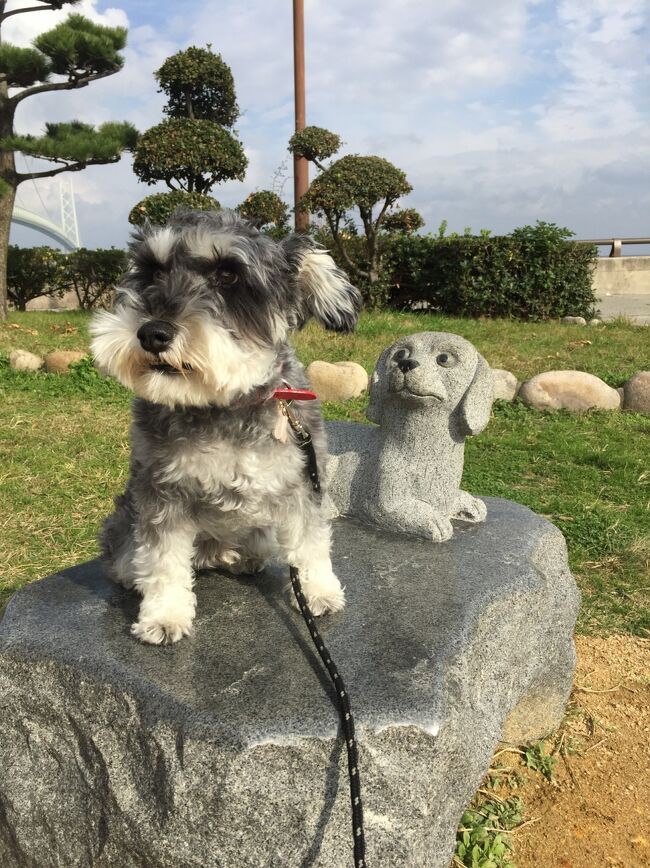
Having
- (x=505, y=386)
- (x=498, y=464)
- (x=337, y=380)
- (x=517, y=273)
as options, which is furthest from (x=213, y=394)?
(x=517, y=273)

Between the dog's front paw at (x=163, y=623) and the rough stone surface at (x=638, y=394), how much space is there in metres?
6.96

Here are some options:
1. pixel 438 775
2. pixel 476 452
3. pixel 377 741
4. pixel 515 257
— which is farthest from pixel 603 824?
pixel 515 257

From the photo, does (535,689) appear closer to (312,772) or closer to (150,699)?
(312,772)

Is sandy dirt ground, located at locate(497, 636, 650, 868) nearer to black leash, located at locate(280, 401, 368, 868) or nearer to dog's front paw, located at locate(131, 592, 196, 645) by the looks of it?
black leash, located at locate(280, 401, 368, 868)

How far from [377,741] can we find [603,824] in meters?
1.47

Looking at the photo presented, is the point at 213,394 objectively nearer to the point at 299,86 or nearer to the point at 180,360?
the point at 180,360

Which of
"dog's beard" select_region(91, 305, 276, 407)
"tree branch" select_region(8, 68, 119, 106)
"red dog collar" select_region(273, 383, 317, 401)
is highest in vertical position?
"tree branch" select_region(8, 68, 119, 106)

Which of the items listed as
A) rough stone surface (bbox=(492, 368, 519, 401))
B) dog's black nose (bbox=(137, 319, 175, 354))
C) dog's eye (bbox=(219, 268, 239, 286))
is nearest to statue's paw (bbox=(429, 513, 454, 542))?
dog's eye (bbox=(219, 268, 239, 286))

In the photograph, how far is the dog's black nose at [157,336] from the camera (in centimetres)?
207

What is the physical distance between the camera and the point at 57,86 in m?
13.5

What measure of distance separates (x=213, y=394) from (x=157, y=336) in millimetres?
257

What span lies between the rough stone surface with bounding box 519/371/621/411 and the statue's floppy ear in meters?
4.82

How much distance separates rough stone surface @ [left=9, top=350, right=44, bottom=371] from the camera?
383 inches

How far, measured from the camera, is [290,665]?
2.31 m
